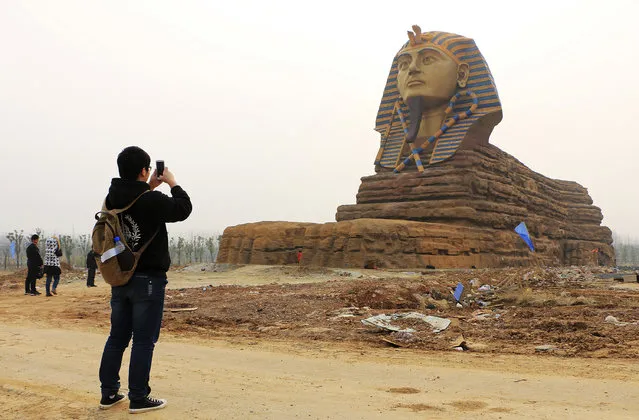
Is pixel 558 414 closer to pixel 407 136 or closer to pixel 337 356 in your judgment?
pixel 337 356

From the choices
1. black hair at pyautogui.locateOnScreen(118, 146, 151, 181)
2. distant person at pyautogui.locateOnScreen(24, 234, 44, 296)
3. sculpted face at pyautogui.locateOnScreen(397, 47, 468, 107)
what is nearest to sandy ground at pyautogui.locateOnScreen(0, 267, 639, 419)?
black hair at pyautogui.locateOnScreen(118, 146, 151, 181)

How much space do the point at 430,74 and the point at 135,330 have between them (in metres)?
26.5

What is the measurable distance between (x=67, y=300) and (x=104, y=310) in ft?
8.13

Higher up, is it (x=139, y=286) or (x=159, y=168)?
(x=159, y=168)

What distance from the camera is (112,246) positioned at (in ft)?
9.53

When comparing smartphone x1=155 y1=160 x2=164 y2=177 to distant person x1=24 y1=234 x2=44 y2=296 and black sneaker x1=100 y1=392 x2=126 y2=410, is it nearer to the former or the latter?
black sneaker x1=100 y1=392 x2=126 y2=410

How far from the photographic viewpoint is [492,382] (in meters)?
3.64

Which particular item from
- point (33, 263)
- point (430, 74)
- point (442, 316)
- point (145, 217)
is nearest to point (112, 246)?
point (145, 217)

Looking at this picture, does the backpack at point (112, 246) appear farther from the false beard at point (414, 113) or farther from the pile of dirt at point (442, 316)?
the false beard at point (414, 113)

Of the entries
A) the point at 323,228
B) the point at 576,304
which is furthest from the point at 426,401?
the point at 323,228

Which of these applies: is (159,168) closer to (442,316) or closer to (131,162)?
(131,162)

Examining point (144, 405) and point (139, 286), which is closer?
point (144, 405)

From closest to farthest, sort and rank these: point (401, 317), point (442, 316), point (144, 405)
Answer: point (144, 405)
point (401, 317)
point (442, 316)

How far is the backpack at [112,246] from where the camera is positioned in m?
2.89
